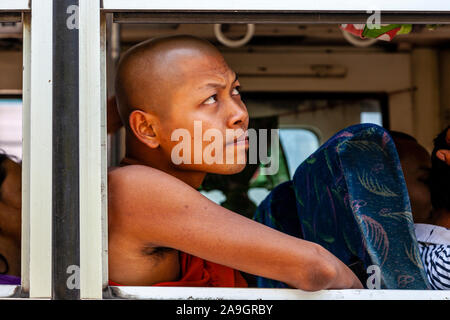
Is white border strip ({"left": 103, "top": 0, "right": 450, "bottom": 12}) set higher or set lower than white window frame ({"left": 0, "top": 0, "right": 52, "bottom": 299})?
higher

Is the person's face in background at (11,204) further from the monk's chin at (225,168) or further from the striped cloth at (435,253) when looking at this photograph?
the striped cloth at (435,253)

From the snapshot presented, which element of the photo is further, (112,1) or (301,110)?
(301,110)

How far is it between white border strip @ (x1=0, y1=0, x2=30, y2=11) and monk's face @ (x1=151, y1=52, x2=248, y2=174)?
419mm

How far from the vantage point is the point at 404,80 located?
11.8 ft

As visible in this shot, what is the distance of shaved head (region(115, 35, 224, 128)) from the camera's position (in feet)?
5.02

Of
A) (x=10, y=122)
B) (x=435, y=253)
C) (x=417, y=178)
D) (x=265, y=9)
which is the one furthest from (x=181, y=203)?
(x=10, y=122)

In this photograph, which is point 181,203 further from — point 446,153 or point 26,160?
point 446,153

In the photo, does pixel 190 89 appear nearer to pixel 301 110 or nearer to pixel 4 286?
pixel 4 286

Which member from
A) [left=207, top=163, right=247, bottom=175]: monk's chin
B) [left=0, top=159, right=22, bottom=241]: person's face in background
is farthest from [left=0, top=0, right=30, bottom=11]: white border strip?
[left=0, top=159, right=22, bottom=241]: person's face in background

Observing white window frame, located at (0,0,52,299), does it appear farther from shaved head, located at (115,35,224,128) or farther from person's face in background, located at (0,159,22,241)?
person's face in background, located at (0,159,22,241)
